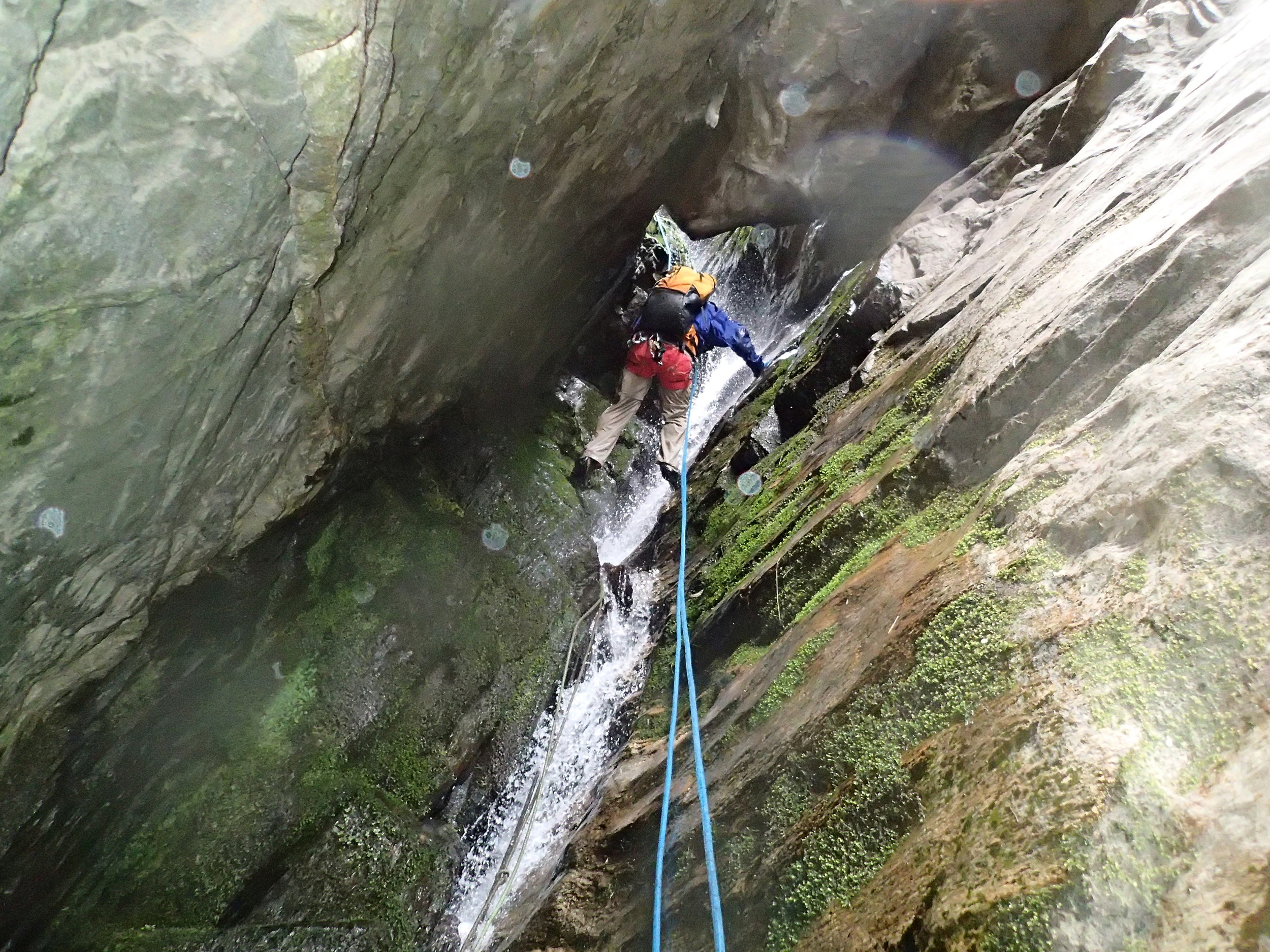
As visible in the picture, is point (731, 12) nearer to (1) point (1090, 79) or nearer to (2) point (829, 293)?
(1) point (1090, 79)

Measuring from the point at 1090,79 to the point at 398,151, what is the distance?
664 centimetres

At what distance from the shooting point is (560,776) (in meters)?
5.62

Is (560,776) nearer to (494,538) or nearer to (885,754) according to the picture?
(494,538)

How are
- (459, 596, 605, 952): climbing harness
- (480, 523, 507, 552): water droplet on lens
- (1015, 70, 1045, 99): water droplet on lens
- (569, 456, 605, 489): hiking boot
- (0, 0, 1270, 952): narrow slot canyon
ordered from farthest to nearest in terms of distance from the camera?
(569, 456, 605, 489): hiking boot, (1015, 70, 1045, 99): water droplet on lens, (480, 523, 507, 552): water droplet on lens, (459, 596, 605, 952): climbing harness, (0, 0, 1270, 952): narrow slot canyon

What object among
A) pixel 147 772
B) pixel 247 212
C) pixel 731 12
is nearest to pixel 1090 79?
pixel 731 12

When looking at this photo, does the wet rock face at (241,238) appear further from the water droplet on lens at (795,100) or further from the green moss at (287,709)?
the water droplet on lens at (795,100)

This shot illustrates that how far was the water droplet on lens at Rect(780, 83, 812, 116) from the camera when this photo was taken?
7.85 m

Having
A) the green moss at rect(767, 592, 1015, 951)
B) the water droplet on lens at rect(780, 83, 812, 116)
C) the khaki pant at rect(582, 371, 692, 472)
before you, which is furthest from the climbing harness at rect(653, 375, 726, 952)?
the water droplet on lens at rect(780, 83, 812, 116)

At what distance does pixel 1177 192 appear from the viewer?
3531mm

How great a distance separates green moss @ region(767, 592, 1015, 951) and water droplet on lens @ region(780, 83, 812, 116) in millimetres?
7230

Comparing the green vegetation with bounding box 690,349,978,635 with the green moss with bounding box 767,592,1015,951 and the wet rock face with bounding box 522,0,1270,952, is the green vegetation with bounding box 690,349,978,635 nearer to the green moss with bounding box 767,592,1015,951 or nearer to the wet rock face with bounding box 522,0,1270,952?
the wet rock face with bounding box 522,0,1270,952

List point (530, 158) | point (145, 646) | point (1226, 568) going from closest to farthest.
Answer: point (1226, 568), point (145, 646), point (530, 158)

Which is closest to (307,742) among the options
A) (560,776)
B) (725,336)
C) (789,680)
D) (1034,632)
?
(560,776)

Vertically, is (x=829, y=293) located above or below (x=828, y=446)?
above
